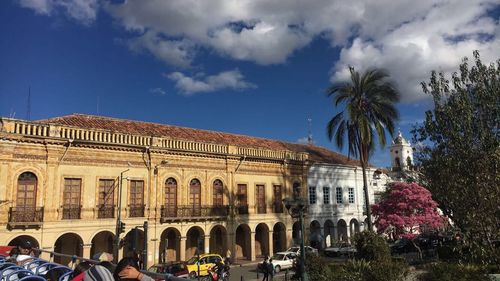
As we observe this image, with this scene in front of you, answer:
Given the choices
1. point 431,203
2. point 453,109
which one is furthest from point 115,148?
point 431,203

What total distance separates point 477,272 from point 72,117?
78.4 feet

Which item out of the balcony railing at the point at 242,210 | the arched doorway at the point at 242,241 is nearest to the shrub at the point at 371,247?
the balcony railing at the point at 242,210

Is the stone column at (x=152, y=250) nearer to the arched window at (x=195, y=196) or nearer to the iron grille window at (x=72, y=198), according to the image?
the arched window at (x=195, y=196)

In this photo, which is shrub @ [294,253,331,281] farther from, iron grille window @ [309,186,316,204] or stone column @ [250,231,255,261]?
iron grille window @ [309,186,316,204]

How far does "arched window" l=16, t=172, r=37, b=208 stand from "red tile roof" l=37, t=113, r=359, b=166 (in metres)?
3.25

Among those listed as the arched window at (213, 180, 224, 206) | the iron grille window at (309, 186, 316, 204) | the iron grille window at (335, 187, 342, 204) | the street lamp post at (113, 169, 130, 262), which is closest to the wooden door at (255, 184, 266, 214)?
the arched window at (213, 180, 224, 206)

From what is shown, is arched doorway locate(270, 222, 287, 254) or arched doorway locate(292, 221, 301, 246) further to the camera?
arched doorway locate(292, 221, 301, 246)

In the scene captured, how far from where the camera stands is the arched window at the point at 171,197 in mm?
26908

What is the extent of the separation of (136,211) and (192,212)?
Answer: 397cm

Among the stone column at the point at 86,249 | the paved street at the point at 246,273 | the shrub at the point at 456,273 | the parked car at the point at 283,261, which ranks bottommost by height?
the paved street at the point at 246,273

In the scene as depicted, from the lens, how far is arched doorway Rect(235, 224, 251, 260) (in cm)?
3190

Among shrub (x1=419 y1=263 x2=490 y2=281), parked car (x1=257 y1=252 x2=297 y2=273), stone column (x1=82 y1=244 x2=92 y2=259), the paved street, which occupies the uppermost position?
stone column (x1=82 y1=244 x2=92 y2=259)

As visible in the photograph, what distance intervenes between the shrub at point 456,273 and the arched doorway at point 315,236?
20757mm

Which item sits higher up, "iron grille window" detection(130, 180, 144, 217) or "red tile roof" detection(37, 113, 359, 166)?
"red tile roof" detection(37, 113, 359, 166)
